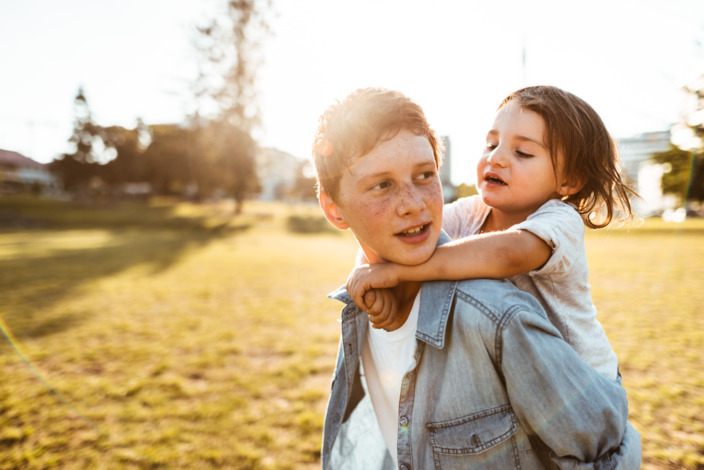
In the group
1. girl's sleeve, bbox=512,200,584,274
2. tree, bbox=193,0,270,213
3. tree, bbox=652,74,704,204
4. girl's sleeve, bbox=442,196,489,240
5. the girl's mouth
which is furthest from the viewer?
tree, bbox=193,0,270,213

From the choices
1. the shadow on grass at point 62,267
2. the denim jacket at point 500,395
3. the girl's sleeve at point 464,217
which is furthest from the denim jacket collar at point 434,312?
the shadow on grass at point 62,267

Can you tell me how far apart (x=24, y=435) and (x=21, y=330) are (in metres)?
4.06

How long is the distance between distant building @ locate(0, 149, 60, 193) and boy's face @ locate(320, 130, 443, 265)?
310 ft

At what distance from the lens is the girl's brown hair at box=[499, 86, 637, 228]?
6.22 ft

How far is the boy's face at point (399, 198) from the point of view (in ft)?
4.97

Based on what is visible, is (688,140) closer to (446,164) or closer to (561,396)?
(446,164)

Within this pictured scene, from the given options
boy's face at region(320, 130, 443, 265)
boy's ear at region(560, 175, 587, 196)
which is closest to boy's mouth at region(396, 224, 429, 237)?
boy's face at region(320, 130, 443, 265)

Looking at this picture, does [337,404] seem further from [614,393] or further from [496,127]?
[496,127]

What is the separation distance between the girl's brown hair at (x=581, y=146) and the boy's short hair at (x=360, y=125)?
24.2 inches

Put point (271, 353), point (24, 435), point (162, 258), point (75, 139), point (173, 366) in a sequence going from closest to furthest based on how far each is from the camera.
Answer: point (24, 435)
point (173, 366)
point (271, 353)
point (162, 258)
point (75, 139)

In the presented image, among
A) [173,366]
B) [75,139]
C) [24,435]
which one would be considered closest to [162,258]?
[173,366]

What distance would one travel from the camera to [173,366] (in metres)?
5.50

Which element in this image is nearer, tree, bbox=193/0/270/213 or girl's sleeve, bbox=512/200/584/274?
girl's sleeve, bbox=512/200/584/274

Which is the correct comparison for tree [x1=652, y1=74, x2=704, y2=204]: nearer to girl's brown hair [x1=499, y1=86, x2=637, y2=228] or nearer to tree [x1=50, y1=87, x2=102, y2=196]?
girl's brown hair [x1=499, y1=86, x2=637, y2=228]
